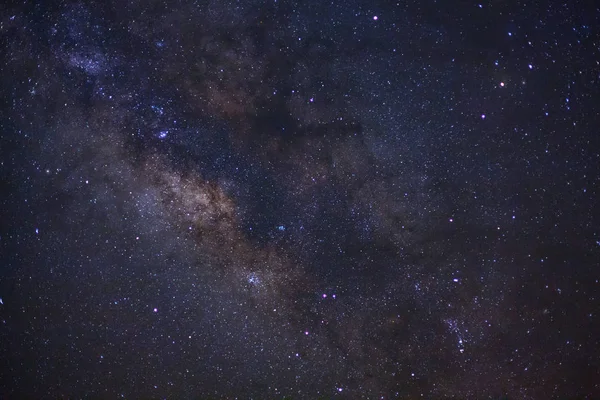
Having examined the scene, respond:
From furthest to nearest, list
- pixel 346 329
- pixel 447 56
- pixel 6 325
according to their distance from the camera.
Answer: pixel 6 325, pixel 346 329, pixel 447 56

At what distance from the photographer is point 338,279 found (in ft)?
10.8

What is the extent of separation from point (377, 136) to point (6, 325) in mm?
4661

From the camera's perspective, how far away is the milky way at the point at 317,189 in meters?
3.14

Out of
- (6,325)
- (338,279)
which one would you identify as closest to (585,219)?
(338,279)

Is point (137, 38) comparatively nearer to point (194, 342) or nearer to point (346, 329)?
point (194, 342)

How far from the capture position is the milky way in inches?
124

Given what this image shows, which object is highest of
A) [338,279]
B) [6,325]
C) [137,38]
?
[137,38]

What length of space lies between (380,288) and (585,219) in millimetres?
2249

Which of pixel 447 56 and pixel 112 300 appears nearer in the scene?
pixel 447 56

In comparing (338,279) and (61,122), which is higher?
(61,122)

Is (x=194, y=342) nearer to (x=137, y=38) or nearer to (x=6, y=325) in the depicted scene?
(x=6, y=325)

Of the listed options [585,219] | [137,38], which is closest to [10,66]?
[137,38]

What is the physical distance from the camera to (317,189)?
324 cm

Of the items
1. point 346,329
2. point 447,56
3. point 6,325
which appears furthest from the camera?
point 6,325
